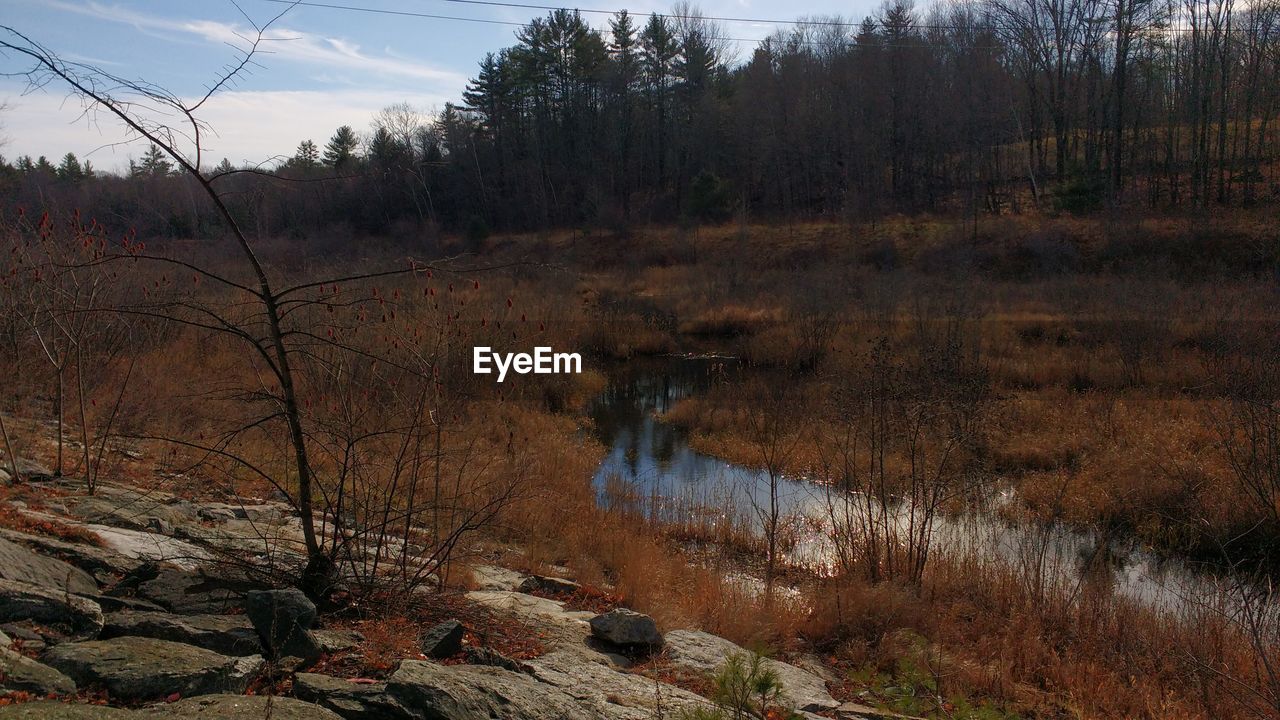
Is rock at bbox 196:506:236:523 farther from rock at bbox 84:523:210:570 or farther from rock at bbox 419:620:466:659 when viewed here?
rock at bbox 419:620:466:659

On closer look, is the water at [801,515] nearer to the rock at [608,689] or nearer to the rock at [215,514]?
the rock at [608,689]

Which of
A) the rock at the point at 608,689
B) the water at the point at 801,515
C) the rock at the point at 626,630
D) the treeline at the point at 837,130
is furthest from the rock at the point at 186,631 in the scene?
the treeline at the point at 837,130

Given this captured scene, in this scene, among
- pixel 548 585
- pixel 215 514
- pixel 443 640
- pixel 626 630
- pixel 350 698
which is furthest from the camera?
pixel 548 585

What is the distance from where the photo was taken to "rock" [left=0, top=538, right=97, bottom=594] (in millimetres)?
3898

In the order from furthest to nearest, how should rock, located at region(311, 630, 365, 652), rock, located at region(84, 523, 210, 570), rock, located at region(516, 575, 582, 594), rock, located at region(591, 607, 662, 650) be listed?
rock, located at region(516, 575, 582, 594) < rock, located at region(591, 607, 662, 650) < rock, located at region(84, 523, 210, 570) < rock, located at region(311, 630, 365, 652)

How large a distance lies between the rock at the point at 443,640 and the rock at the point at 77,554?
176 cm

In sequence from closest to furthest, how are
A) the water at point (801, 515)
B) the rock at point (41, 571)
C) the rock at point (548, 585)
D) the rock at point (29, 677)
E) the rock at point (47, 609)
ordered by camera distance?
the rock at point (29, 677)
the rock at point (47, 609)
the rock at point (41, 571)
the rock at point (548, 585)
the water at point (801, 515)

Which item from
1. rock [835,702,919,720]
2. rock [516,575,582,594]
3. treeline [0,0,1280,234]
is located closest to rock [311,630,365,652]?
rock [516,575,582,594]

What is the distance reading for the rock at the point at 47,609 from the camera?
3625 millimetres

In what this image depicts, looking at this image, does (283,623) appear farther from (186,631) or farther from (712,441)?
(712,441)

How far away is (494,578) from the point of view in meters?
7.17

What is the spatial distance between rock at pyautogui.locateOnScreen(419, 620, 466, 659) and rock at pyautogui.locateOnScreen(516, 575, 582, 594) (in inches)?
101

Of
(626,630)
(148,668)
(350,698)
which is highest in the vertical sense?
(148,668)

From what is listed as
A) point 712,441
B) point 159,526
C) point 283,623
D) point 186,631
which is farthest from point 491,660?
point 712,441
